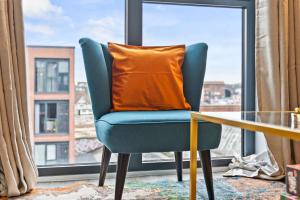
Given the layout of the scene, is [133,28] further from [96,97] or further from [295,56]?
[295,56]

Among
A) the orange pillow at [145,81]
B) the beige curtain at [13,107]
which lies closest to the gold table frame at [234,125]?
the orange pillow at [145,81]

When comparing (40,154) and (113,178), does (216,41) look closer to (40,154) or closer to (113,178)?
(113,178)

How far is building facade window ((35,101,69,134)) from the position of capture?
198cm

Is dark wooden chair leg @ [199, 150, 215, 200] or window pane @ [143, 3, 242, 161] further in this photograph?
window pane @ [143, 3, 242, 161]

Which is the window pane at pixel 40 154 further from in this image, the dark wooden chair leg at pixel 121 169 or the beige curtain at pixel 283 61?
the beige curtain at pixel 283 61

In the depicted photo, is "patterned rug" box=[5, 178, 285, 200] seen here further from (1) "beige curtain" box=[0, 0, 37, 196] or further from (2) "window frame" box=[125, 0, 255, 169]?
(2) "window frame" box=[125, 0, 255, 169]

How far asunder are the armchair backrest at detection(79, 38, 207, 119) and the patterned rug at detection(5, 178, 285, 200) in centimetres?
40

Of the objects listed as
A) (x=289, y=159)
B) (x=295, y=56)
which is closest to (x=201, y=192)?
(x=289, y=159)

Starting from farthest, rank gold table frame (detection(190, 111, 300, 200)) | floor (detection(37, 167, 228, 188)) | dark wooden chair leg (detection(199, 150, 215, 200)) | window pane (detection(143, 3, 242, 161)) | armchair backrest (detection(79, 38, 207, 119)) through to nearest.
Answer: window pane (detection(143, 3, 242, 161)), floor (detection(37, 167, 228, 188)), armchair backrest (detection(79, 38, 207, 119)), dark wooden chair leg (detection(199, 150, 215, 200)), gold table frame (detection(190, 111, 300, 200))

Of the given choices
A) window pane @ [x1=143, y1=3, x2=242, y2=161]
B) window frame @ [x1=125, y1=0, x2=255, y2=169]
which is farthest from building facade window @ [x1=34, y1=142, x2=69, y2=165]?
window frame @ [x1=125, y1=0, x2=255, y2=169]

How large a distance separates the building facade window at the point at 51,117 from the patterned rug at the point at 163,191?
395 millimetres

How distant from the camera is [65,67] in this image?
2.02m

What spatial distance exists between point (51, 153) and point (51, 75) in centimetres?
48

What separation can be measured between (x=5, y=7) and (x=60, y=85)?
0.57 meters
